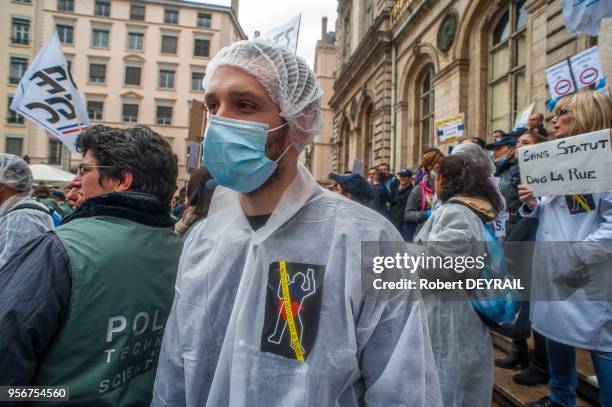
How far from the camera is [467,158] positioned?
264 cm

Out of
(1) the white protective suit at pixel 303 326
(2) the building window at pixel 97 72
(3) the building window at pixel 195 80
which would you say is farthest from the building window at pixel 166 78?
(1) the white protective suit at pixel 303 326

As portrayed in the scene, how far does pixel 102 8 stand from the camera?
38.0 m

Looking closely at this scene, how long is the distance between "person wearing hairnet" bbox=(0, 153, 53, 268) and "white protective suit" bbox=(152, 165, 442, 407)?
179cm

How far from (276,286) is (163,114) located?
39962mm

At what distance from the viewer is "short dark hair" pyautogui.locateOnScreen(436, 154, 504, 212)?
2559 mm

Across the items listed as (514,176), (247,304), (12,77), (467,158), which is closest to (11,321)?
(247,304)

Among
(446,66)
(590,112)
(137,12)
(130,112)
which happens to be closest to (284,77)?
(590,112)

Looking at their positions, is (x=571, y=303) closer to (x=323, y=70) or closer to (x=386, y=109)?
(x=386, y=109)

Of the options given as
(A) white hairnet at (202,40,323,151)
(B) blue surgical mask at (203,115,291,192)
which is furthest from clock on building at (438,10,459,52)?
(B) blue surgical mask at (203,115,291,192)

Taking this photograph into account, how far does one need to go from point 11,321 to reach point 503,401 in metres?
3.51

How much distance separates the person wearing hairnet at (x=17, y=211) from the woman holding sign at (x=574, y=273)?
3347 mm

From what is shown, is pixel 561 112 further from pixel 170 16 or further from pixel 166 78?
pixel 170 16

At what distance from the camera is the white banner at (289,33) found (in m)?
3.95

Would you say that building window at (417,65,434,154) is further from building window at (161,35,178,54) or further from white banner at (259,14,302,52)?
building window at (161,35,178,54)
